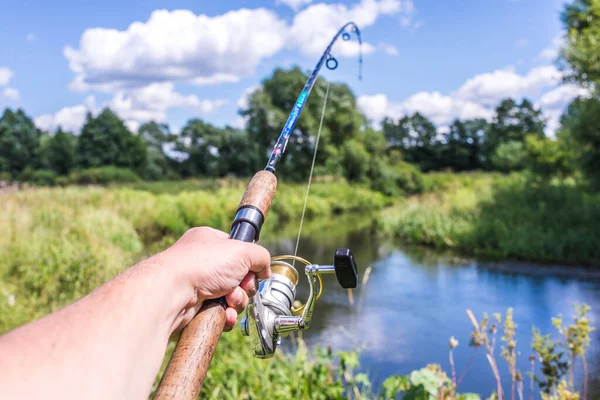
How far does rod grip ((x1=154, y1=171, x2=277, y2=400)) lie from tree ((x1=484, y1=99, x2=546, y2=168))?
52286 millimetres

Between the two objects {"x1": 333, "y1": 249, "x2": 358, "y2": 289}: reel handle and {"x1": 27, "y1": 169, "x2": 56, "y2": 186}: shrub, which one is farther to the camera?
{"x1": 27, "y1": 169, "x2": 56, "y2": 186}: shrub

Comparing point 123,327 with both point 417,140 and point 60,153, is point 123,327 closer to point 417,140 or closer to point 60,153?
point 60,153

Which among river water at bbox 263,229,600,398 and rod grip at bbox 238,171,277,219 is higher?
rod grip at bbox 238,171,277,219

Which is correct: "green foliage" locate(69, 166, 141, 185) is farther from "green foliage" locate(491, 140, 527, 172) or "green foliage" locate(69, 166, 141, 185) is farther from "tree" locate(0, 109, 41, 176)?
"green foliage" locate(491, 140, 527, 172)

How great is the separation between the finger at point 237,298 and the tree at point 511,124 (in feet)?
171

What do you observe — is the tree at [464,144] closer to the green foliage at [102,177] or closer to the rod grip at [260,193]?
the green foliage at [102,177]

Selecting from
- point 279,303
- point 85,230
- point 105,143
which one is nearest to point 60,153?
point 105,143

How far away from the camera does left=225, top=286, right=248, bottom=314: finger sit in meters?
1.18

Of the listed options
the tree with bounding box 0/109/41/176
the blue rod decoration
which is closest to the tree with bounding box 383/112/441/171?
the tree with bounding box 0/109/41/176

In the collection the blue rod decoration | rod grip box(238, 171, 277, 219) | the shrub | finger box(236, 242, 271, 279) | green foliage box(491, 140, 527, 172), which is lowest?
the shrub

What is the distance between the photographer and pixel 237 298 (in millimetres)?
1191

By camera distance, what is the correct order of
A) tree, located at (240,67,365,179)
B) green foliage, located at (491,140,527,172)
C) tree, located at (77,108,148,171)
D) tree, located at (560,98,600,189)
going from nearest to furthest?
tree, located at (560,98,600,189) → tree, located at (240,67,365,179) → green foliage, located at (491,140,527,172) → tree, located at (77,108,148,171)

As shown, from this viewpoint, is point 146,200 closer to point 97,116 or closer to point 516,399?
point 516,399

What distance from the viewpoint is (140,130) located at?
54.4 metres
